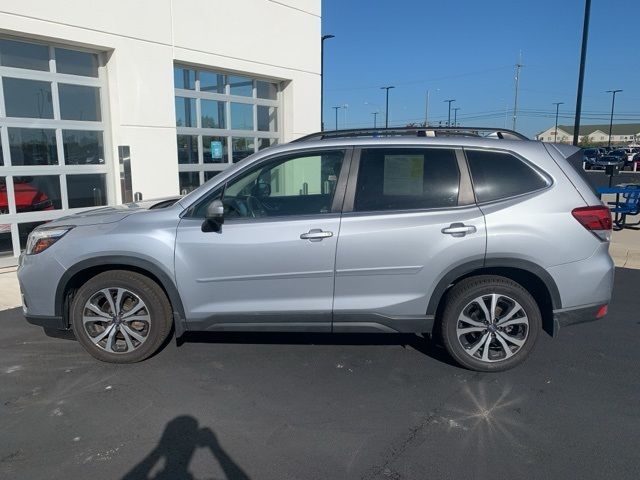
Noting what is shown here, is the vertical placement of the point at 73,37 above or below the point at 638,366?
above

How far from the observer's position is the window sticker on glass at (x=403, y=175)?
4016mm

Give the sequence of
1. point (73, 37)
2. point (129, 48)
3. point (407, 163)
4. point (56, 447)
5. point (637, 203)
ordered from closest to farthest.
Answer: point (56, 447) → point (407, 163) → point (73, 37) → point (129, 48) → point (637, 203)

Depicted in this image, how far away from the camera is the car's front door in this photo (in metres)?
3.92

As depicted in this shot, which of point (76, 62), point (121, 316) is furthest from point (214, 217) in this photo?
point (76, 62)

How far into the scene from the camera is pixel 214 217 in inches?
152

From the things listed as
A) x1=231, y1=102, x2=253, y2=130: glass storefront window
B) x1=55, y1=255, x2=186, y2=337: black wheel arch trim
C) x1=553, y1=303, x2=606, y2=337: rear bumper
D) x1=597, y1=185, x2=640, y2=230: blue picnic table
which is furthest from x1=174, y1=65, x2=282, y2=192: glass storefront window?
x1=597, y1=185, x2=640, y2=230: blue picnic table

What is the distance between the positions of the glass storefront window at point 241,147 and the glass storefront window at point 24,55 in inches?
150

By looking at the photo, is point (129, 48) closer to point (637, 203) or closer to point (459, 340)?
point (459, 340)

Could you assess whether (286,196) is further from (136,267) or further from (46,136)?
(46,136)

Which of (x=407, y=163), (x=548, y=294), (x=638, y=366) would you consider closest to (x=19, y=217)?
(x=407, y=163)

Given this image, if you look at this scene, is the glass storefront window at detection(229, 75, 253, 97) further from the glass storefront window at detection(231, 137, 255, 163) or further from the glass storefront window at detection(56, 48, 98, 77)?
the glass storefront window at detection(56, 48, 98, 77)

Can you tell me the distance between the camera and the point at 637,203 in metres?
11.3

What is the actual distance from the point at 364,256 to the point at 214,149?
22.8 ft

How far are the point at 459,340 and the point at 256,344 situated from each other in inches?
70.6
